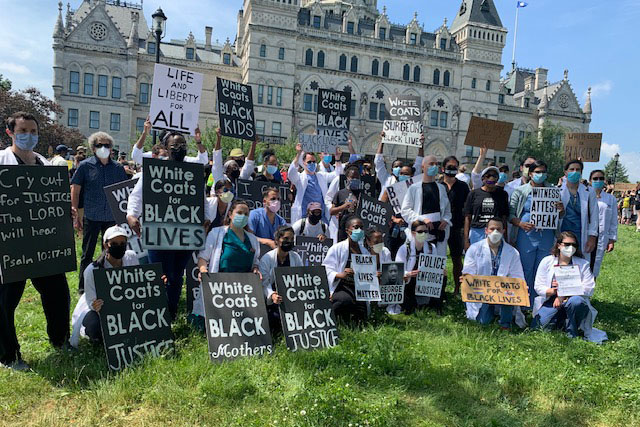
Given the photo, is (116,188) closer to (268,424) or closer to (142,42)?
(268,424)

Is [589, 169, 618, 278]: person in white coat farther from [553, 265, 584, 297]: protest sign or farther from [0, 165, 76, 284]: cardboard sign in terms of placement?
[0, 165, 76, 284]: cardboard sign

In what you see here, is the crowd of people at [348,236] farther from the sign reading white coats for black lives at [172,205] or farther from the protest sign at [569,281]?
the sign reading white coats for black lives at [172,205]

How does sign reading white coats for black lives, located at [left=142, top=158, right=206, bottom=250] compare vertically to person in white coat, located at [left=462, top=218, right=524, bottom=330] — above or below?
above

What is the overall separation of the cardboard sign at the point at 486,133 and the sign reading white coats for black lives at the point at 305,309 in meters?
5.23

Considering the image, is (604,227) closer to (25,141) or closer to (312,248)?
(312,248)

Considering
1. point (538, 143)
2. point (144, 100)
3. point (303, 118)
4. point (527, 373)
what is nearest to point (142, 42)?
point (144, 100)

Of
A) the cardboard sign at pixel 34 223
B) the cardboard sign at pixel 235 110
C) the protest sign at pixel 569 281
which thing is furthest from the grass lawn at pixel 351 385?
the cardboard sign at pixel 235 110

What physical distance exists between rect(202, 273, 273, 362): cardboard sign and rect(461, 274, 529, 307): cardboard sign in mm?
2954

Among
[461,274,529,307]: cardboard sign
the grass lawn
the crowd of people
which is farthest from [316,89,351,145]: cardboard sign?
the grass lawn

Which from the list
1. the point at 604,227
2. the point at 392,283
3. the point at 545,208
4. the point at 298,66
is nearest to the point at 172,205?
the point at 392,283

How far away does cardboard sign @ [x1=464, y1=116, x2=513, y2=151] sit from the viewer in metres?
9.62

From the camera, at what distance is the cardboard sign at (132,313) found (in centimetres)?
487

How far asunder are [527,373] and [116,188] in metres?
5.58

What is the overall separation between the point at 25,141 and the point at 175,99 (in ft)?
10.4
